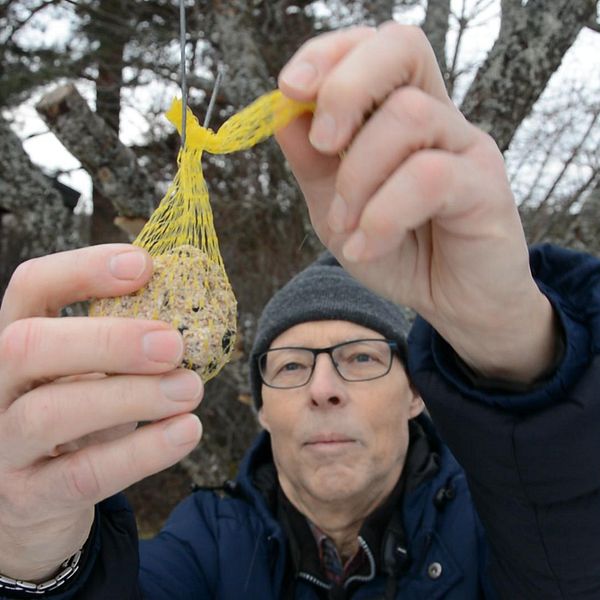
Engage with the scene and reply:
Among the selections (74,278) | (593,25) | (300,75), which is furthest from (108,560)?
(593,25)

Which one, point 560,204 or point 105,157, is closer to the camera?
point 105,157

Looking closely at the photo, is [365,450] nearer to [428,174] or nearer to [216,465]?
[428,174]

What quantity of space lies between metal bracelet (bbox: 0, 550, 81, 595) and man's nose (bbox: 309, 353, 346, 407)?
706 millimetres

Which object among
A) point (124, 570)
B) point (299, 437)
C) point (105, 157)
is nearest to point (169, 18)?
point (105, 157)

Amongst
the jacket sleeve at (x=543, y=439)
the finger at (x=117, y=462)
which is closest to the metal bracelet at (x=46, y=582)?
the finger at (x=117, y=462)

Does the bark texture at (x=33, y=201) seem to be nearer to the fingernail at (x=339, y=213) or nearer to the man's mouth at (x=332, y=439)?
the man's mouth at (x=332, y=439)

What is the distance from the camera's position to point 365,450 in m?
1.58

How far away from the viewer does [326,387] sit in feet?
5.18

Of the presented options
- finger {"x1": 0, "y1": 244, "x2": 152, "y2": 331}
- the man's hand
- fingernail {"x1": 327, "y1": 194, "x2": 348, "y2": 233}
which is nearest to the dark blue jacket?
the man's hand

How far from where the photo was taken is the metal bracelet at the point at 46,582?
3.13 feet

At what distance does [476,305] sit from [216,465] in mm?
3133

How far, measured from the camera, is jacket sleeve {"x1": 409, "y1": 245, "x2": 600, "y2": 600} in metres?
0.95

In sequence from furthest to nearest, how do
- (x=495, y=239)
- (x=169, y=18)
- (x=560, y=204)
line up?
(x=169, y=18)
(x=560, y=204)
(x=495, y=239)

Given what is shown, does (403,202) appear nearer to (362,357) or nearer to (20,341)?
(20,341)
